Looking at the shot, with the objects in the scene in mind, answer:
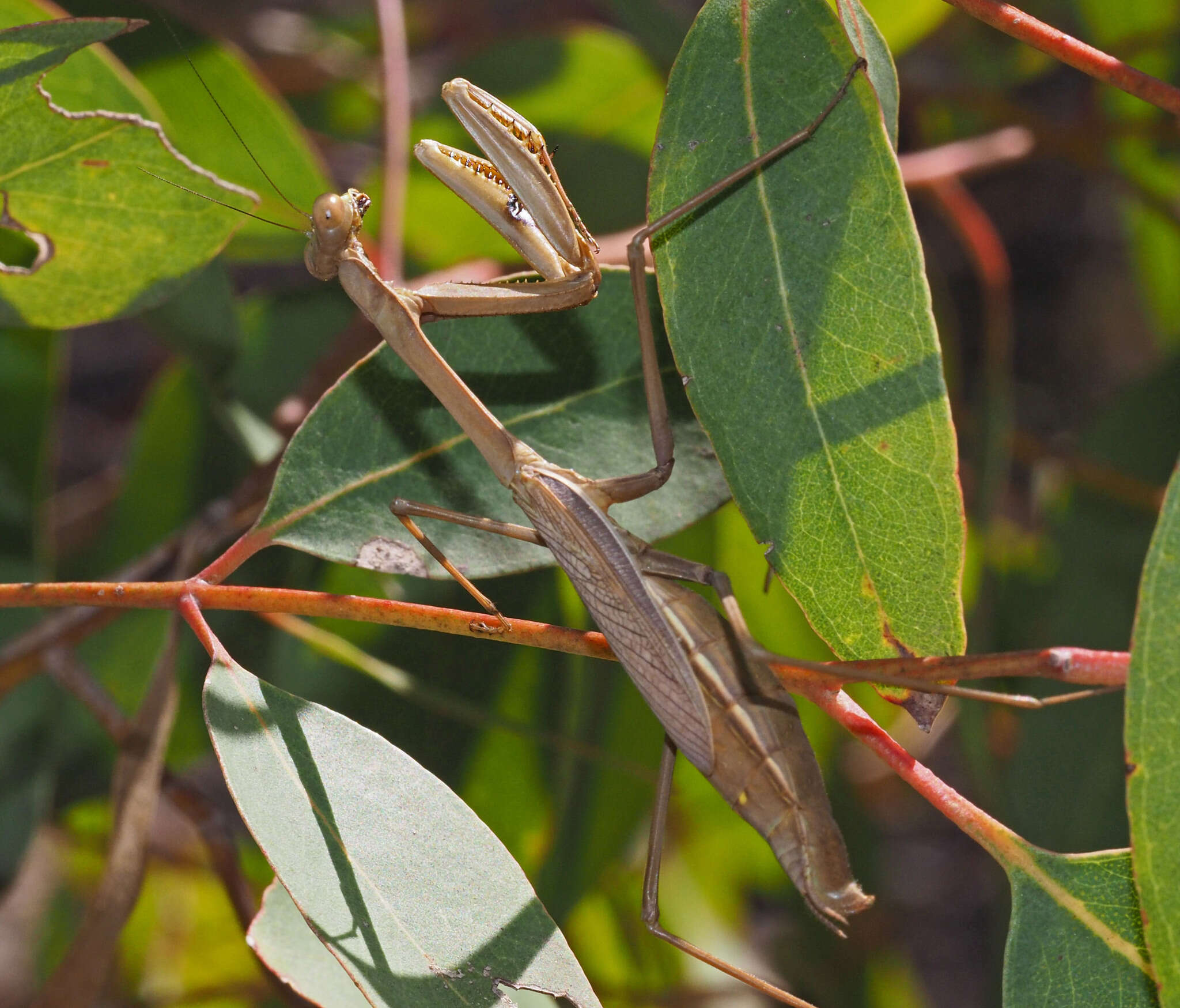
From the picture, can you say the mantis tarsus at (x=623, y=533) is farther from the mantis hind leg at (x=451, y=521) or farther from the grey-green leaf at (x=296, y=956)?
the grey-green leaf at (x=296, y=956)

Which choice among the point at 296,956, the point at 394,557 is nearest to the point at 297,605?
the point at 394,557

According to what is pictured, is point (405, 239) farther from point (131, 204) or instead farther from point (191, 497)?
point (131, 204)

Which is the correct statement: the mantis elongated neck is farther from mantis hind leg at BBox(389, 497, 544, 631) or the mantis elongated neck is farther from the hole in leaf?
the hole in leaf

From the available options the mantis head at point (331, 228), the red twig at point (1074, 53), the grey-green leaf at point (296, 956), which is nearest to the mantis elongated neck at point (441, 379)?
the mantis head at point (331, 228)

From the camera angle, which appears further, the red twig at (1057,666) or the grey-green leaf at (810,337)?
the grey-green leaf at (810,337)

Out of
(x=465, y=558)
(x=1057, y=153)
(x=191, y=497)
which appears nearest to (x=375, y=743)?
(x=465, y=558)

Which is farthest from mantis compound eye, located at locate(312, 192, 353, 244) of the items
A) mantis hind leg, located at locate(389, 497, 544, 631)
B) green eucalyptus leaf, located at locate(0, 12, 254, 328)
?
mantis hind leg, located at locate(389, 497, 544, 631)
